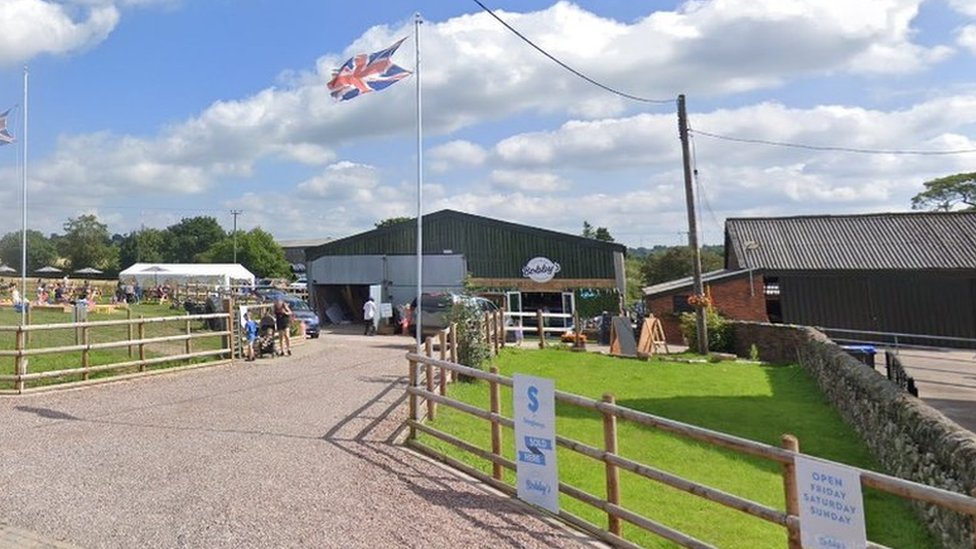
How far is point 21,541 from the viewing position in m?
5.48

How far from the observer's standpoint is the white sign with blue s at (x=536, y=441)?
20.5 feet

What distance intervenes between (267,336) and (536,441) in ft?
44.1

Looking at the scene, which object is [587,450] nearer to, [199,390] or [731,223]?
[199,390]

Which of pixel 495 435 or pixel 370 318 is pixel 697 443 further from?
pixel 370 318

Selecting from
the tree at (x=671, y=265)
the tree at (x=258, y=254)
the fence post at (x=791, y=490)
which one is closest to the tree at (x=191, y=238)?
the tree at (x=258, y=254)

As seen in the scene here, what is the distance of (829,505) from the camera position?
397 centimetres

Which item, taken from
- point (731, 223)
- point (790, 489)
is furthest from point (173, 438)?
point (731, 223)

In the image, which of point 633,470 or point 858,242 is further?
point 858,242

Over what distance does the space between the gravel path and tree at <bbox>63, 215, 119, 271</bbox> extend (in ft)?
341

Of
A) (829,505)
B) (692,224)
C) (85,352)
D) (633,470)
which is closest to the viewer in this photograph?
(829,505)

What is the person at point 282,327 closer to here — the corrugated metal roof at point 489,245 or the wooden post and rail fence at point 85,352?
the wooden post and rail fence at point 85,352

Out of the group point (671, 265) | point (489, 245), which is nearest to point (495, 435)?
point (489, 245)

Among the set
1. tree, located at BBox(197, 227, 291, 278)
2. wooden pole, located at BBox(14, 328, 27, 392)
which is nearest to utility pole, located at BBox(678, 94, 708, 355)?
wooden pole, located at BBox(14, 328, 27, 392)

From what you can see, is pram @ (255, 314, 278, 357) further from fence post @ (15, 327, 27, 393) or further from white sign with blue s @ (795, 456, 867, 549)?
white sign with blue s @ (795, 456, 867, 549)
